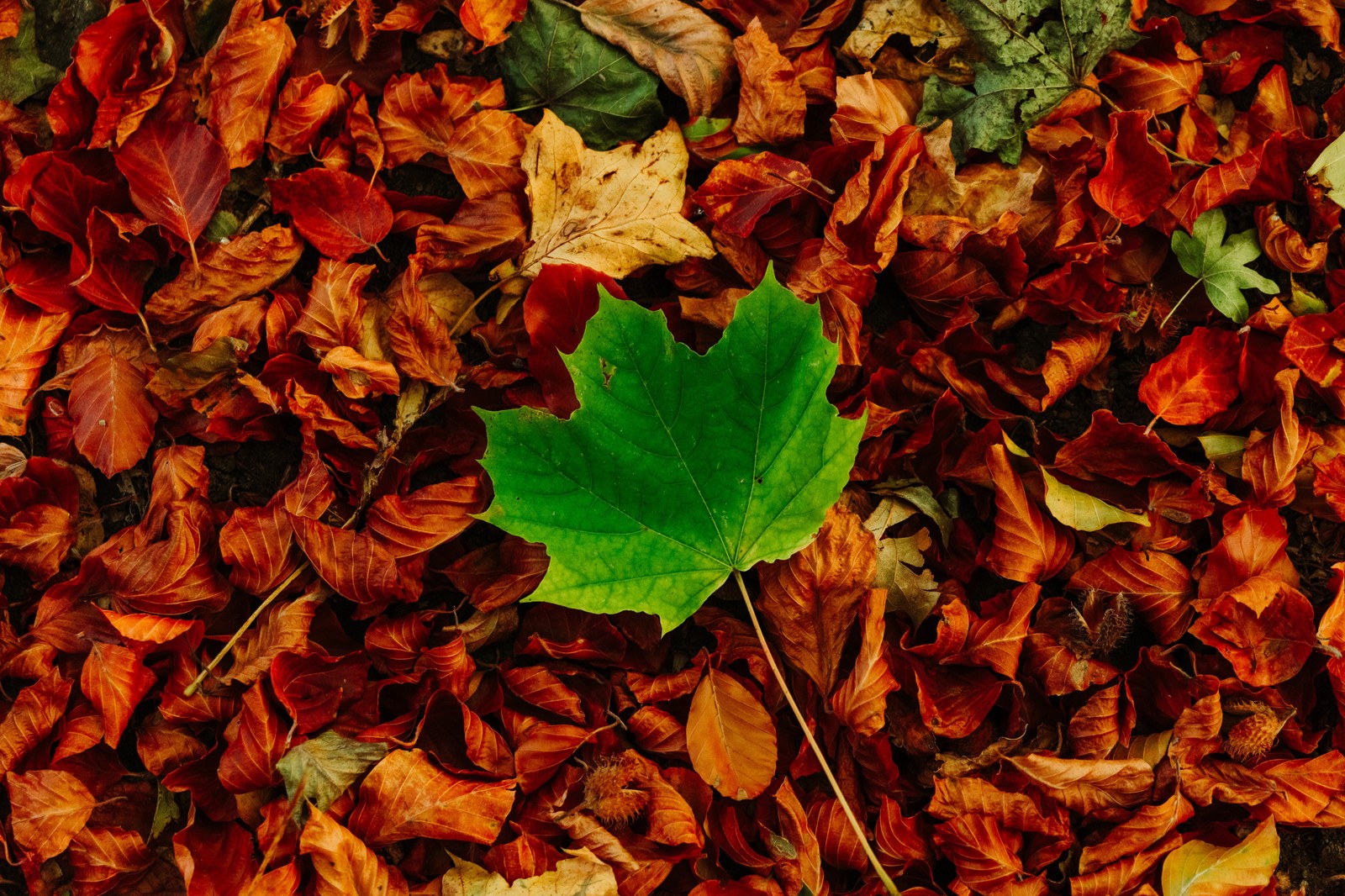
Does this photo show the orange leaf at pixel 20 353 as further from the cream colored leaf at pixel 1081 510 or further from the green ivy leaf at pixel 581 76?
the cream colored leaf at pixel 1081 510

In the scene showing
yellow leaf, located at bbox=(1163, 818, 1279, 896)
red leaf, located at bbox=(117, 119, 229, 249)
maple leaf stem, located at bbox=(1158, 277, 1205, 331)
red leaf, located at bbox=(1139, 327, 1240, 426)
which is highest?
red leaf, located at bbox=(117, 119, 229, 249)

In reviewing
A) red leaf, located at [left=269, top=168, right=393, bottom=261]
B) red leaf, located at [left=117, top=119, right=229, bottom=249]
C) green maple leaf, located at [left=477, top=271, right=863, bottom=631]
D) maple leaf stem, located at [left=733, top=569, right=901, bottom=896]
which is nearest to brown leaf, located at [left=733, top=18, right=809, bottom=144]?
green maple leaf, located at [left=477, top=271, right=863, bottom=631]

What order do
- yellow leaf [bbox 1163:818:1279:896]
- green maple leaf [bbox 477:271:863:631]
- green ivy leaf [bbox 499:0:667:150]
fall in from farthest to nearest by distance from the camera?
1. green ivy leaf [bbox 499:0:667:150]
2. yellow leaf [bbox 1163:818:1279:896]
3. green maple leaf [bbox 477:271:863:631]

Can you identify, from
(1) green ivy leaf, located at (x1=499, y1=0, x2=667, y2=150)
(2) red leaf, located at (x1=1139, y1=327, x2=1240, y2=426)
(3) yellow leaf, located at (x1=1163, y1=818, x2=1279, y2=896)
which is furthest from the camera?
(1) green ivy leaf, located at (x1=499, y1=0, x2=667, y2=150)

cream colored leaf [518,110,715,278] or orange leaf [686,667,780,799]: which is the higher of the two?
cream colored leaf [518,110,715,278]

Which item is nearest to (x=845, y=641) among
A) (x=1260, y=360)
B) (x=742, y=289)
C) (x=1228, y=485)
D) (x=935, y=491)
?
(x=935, y=491)

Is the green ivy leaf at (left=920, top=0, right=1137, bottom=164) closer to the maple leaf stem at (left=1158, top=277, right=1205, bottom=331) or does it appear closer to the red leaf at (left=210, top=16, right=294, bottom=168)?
the maple leaf stem at (left=1158, top=277, right=1205, bottom=331)

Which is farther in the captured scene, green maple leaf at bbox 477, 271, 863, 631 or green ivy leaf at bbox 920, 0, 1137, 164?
green ivy leaf at bbox 920, 0, 1137, 164
